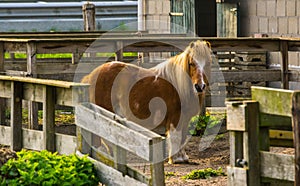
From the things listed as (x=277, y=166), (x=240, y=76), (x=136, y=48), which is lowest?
(x=277, y=166)

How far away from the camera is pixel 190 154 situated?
46.1 ft

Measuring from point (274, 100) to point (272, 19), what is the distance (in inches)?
517

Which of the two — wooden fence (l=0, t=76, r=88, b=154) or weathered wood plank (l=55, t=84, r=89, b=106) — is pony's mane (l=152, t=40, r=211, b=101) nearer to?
wooden fence (l=0, t=76, r=88, b=154)

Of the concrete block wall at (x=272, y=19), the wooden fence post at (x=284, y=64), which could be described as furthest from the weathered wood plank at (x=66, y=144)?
the concrete block wall at (x=272, y=19)

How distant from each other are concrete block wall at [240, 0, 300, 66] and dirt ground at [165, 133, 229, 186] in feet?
15.5

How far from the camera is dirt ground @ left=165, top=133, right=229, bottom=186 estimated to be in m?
11.5

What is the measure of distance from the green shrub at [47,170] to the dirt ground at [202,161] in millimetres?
2308

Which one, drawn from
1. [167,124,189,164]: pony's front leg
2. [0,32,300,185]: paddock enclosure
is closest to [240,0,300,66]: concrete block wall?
[0,32,300,185]: paddock enclosure

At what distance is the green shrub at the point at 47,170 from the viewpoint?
857cm

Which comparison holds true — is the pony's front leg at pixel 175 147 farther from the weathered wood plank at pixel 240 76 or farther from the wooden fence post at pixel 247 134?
the wooden fence post at pixel 247 134

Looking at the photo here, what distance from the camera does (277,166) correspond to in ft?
24.8

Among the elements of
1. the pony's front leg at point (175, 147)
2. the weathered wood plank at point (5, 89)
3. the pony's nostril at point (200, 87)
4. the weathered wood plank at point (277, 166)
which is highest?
the weathered wood plank at point (5, 89)

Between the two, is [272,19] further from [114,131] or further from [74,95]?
[114,131]

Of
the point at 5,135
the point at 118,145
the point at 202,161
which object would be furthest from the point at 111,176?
the point at 202,161
